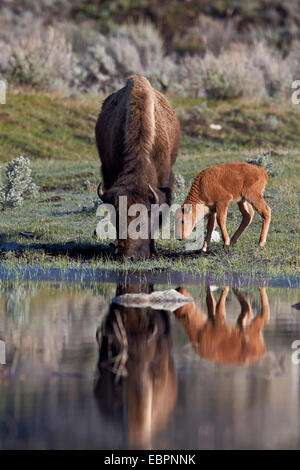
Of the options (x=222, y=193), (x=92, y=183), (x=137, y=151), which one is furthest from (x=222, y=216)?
(x=92, y=183)

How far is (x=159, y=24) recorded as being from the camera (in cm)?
5256

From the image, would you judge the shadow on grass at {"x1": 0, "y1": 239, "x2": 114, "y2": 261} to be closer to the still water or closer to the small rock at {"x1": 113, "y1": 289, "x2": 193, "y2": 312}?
the small rock at {"x1": 113, "y1": 289, "x2": 193, "y2": 312}

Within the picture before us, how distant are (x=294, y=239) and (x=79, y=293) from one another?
4.60 meters

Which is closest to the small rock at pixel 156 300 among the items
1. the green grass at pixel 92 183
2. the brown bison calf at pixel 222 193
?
the green grass at pixel 92 183

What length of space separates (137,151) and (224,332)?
5.00 m

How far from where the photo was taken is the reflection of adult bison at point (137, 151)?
1145 centimetres

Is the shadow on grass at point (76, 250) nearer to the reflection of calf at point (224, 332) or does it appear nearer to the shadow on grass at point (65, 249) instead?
the shadow on grass at point (65, 249)

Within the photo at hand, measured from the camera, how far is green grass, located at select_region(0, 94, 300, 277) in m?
12.1

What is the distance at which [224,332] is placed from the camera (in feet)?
24.7

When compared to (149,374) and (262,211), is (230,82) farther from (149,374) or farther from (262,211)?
(149,374)

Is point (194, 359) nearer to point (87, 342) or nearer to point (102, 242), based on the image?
point (87, 342)

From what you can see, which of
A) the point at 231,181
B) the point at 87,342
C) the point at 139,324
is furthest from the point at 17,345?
the point at 231,181

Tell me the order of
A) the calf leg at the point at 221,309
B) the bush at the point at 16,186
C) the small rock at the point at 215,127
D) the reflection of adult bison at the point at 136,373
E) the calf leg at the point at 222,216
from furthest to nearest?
the small rock at the point at 215,127 → the bush at the point at 16,186 → the calf leg at the point at 222,216 → the calf leg at the point at 221,309 → the reflection of adult bison at the point at 136,373

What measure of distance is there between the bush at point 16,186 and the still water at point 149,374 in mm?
7172
